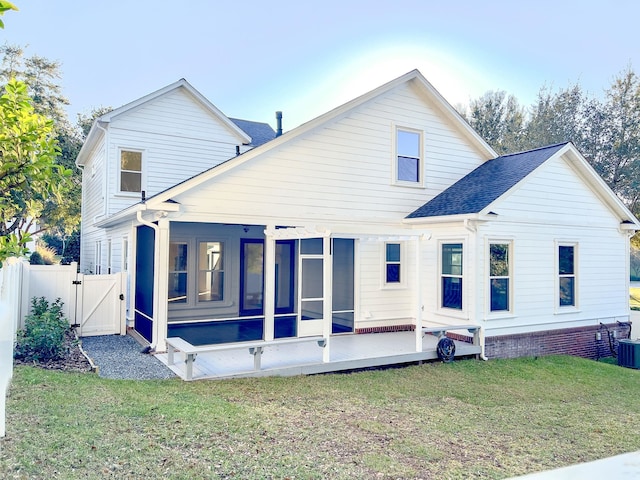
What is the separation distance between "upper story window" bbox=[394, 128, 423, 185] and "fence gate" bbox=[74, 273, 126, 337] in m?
7.73

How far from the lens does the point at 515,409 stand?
722cm

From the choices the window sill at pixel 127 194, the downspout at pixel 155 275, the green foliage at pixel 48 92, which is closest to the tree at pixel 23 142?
the downspout at pixel 155 275

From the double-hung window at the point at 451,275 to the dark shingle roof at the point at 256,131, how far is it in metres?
9.10

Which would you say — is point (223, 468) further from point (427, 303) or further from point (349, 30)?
point (349, 30)

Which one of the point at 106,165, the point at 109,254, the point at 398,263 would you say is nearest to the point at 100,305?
the point at 109,254

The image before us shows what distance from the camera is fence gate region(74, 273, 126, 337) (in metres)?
11.5

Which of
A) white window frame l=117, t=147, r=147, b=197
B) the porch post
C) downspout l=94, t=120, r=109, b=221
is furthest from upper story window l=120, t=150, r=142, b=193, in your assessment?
the porch post

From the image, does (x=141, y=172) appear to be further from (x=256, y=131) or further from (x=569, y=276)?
(x=569, y=276)

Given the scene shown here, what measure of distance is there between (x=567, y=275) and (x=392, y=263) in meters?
4.61

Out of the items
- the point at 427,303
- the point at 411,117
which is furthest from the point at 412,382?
the point at 411,117

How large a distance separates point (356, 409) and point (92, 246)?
50.2ft

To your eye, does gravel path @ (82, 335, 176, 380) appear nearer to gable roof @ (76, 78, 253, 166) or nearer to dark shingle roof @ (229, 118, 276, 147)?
gable roof @ (76, 78, 253, 166)

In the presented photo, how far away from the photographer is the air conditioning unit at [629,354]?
1187cm

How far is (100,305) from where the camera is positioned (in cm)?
1169
